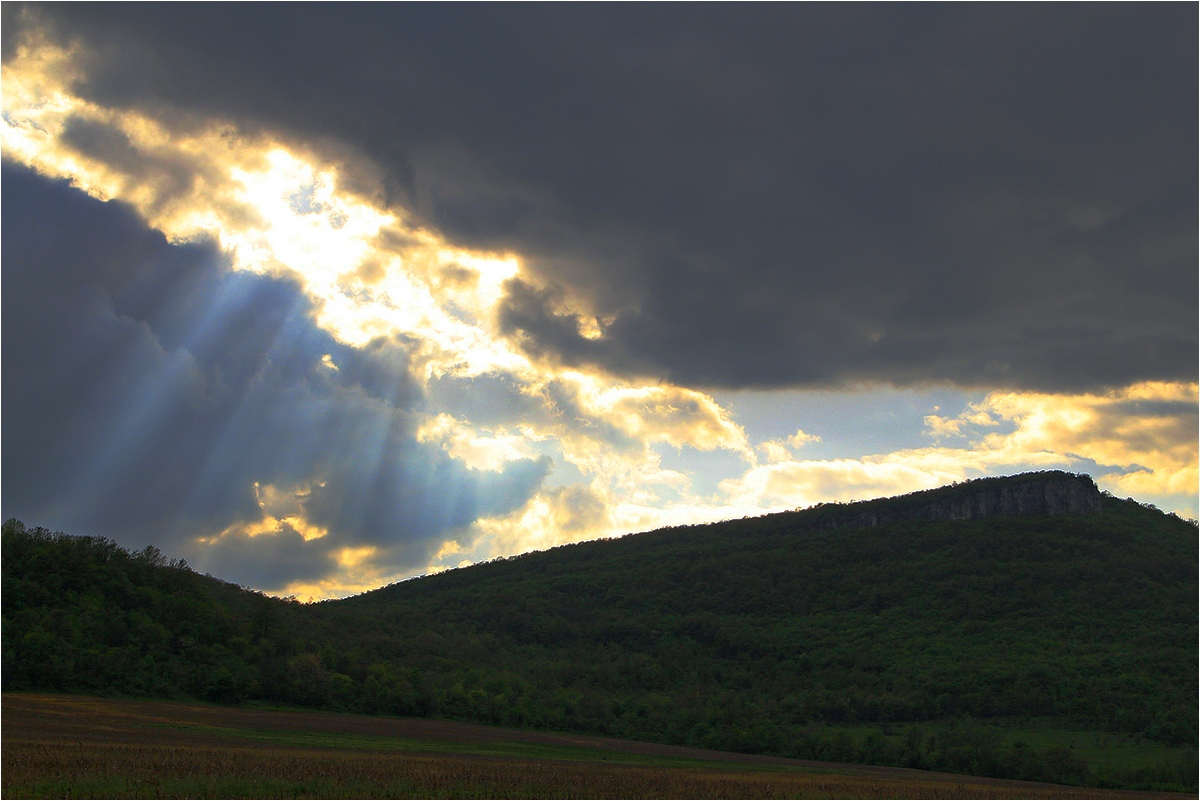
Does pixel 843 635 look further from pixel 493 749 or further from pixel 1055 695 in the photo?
pixel 493 749

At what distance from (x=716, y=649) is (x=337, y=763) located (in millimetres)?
135893

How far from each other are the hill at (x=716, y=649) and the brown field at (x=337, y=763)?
38.4 feet

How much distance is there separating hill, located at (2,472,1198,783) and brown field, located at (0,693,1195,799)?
38.4 ft

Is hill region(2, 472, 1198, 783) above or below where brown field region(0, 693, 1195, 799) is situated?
above

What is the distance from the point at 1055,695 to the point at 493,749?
3382 inches

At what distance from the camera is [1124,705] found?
112m

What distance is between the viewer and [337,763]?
4434 cm

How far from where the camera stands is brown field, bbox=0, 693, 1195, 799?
111 ft

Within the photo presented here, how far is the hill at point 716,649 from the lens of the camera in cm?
9306

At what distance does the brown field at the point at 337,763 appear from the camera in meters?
34.0

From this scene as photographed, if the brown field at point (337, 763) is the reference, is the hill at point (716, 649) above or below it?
above

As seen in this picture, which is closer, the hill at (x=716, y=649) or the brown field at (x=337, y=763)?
the brown field at (x=337, y=763)

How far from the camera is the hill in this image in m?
93.1

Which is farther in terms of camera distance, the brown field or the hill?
the hill
